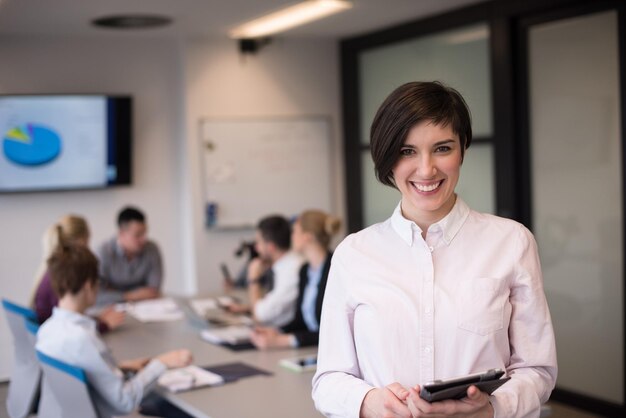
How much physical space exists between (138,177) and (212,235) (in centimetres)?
80

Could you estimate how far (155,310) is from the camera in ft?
16.9

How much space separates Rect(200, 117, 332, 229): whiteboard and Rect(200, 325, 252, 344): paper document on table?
2.64m

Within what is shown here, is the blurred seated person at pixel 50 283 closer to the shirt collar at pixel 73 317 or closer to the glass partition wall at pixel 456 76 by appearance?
the shirt collar at pixel 73 317

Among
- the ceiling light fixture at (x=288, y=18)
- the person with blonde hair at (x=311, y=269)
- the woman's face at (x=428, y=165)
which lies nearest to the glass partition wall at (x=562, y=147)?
the ceiling light fixture at (x=288, y=18)

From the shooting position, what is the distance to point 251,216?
23.7ft

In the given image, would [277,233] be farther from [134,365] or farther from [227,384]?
[227,384]

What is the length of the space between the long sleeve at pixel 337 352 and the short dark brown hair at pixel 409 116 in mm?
258

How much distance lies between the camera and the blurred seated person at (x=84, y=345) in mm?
3232

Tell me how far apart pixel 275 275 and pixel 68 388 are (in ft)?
5.71

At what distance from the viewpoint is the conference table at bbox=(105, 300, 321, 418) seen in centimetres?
306

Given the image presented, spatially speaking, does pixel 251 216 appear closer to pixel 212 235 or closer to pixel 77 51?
pixel 212 235

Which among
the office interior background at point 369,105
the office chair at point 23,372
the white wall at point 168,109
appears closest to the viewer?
the office chair at point 23,372

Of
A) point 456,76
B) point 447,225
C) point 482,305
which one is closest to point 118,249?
point 456,76

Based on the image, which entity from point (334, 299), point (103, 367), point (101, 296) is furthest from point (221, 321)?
point (334, 299)
